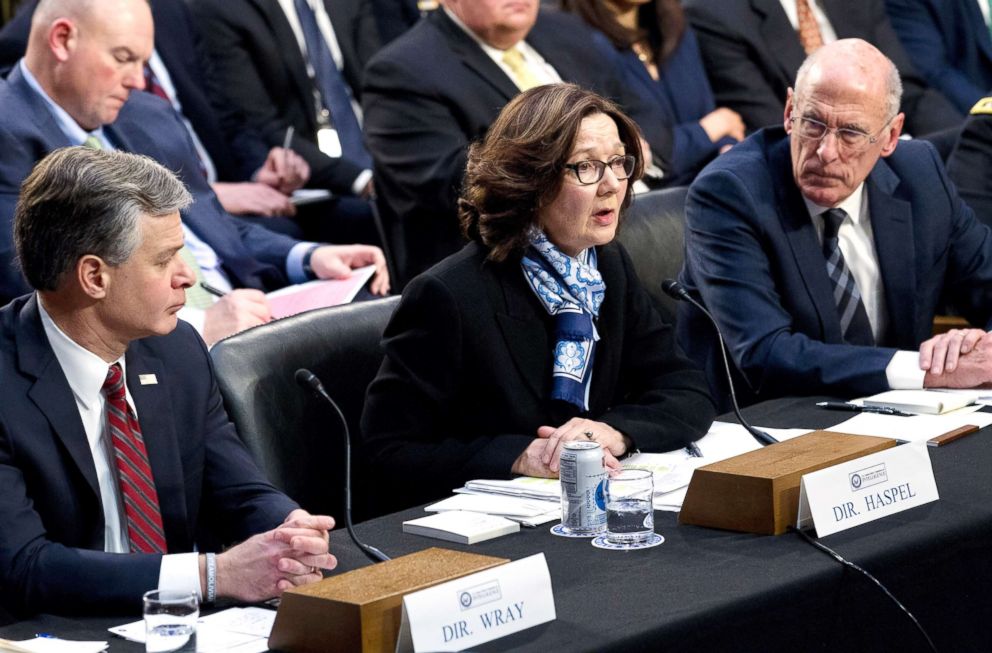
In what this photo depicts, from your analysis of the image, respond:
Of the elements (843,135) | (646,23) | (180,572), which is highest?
(646,23)

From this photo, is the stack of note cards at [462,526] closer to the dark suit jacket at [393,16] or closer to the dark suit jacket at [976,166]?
the dark suit jacket at [976,166]

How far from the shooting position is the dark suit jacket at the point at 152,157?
11.7 ft

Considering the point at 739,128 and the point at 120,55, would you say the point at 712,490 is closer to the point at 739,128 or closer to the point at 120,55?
the point at 120,55

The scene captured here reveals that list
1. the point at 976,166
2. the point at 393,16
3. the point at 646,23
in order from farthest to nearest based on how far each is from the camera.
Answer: the point at 393,16
the point at 646,23
the point at 976,166

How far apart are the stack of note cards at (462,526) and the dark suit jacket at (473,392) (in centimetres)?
28

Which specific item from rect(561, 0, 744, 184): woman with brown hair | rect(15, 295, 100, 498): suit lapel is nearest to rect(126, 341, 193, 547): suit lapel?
rect(15, 295, 100, 498): suit lapel

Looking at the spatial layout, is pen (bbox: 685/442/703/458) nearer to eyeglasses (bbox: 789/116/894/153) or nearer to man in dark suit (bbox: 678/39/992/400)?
man in dark suit (bbox: 678/39/992/400)

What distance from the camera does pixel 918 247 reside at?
3.51 m

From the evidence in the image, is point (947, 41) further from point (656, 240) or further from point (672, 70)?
point (656, 240)

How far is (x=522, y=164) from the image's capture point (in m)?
2.82

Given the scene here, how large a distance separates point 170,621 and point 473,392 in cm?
111

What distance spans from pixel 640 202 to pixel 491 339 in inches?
43.6

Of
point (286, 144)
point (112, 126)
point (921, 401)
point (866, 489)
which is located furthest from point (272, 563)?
point (286, 144)

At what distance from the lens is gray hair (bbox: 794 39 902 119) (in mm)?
3318
